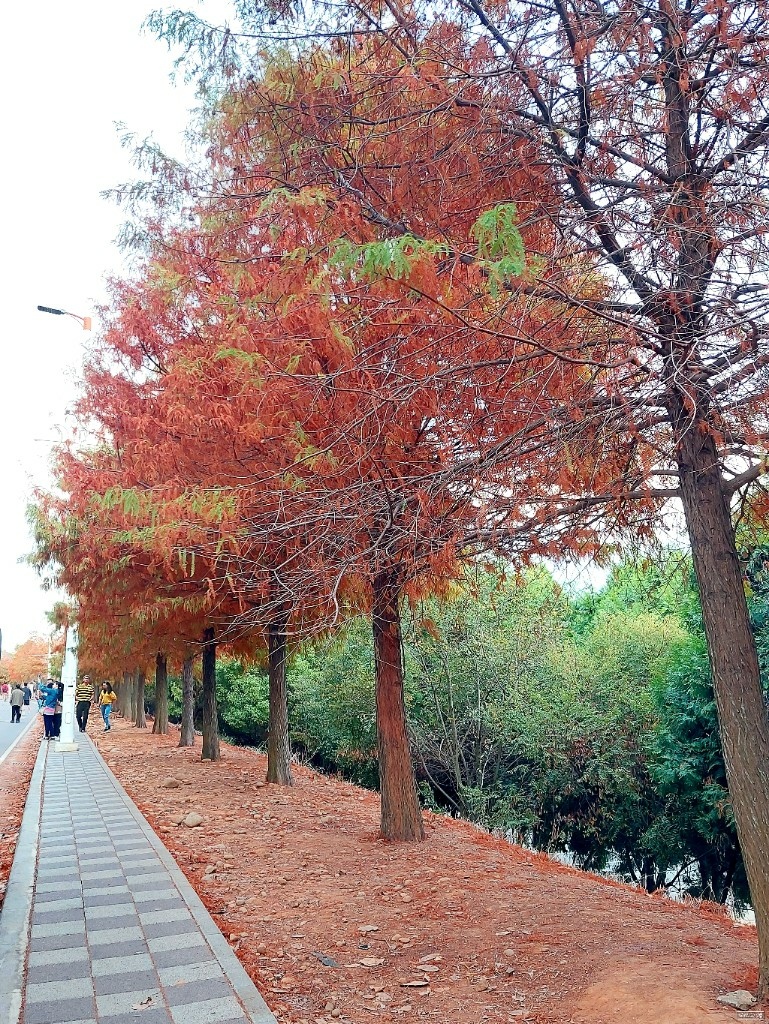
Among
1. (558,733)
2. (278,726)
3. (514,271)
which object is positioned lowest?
(558,733)

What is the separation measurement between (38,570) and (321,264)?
12.5 m

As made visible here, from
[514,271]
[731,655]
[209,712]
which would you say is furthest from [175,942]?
[209,712]

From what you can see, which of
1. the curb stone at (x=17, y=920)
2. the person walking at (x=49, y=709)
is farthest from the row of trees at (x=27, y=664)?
the curb stone at (x=17, y=920)

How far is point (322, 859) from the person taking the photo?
8703mm

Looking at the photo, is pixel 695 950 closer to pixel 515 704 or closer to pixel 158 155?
pixel 158 155

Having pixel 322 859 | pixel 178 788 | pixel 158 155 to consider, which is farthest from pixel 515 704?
pixel 158 155

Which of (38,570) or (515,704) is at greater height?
(38,570)

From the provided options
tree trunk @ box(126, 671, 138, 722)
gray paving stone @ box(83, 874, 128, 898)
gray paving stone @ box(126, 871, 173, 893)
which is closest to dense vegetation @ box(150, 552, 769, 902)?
gray paving stone @ box(126, 871, 173, 893)

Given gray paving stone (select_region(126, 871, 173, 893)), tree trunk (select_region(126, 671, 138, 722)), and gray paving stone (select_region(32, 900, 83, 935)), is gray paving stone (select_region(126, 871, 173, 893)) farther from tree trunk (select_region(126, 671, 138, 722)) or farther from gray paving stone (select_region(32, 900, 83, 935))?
tree trunk (select_region(126, 671, 138, 722))

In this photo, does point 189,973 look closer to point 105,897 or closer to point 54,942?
point 54,942

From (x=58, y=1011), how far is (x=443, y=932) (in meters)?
2.91

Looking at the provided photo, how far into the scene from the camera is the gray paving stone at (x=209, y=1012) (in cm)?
428

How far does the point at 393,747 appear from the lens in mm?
9477

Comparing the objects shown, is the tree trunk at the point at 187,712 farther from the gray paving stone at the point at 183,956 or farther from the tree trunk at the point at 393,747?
the gray paving stone at the point at 183,956
